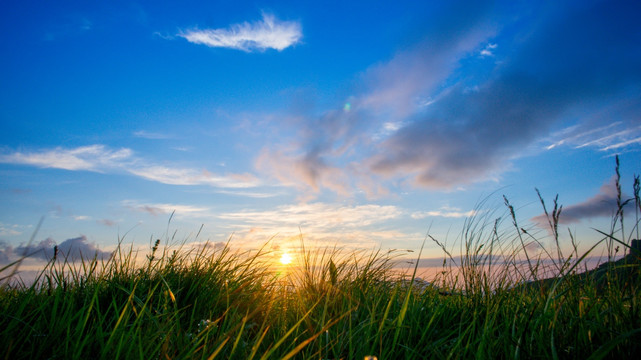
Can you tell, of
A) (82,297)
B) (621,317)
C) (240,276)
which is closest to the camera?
(621,317)

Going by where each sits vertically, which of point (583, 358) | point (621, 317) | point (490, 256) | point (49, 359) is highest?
point (490, 256)

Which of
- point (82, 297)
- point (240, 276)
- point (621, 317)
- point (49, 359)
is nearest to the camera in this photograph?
point (49, 359)

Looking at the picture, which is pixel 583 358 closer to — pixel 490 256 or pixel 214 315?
pixel 490 256

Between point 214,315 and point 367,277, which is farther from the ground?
point 367,277

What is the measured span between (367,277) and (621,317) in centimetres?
264

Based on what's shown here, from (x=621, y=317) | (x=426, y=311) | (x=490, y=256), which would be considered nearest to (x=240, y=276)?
(x=426, y=311)

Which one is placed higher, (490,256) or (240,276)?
(490,256)

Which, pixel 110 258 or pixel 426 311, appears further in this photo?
pixel 110 258

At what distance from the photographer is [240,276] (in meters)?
4.46

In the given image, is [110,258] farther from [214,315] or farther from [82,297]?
[214,315]

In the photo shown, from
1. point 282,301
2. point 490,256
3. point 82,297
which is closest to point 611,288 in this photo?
point 490,256

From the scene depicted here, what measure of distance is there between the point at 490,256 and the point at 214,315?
2972mm

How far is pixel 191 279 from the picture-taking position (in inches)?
159

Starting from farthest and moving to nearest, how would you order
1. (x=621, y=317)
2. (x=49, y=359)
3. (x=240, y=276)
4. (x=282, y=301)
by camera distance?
(x=240, y=276)
(x=282, y=301)
(x=621, y=317)
(x=49, y=359)
